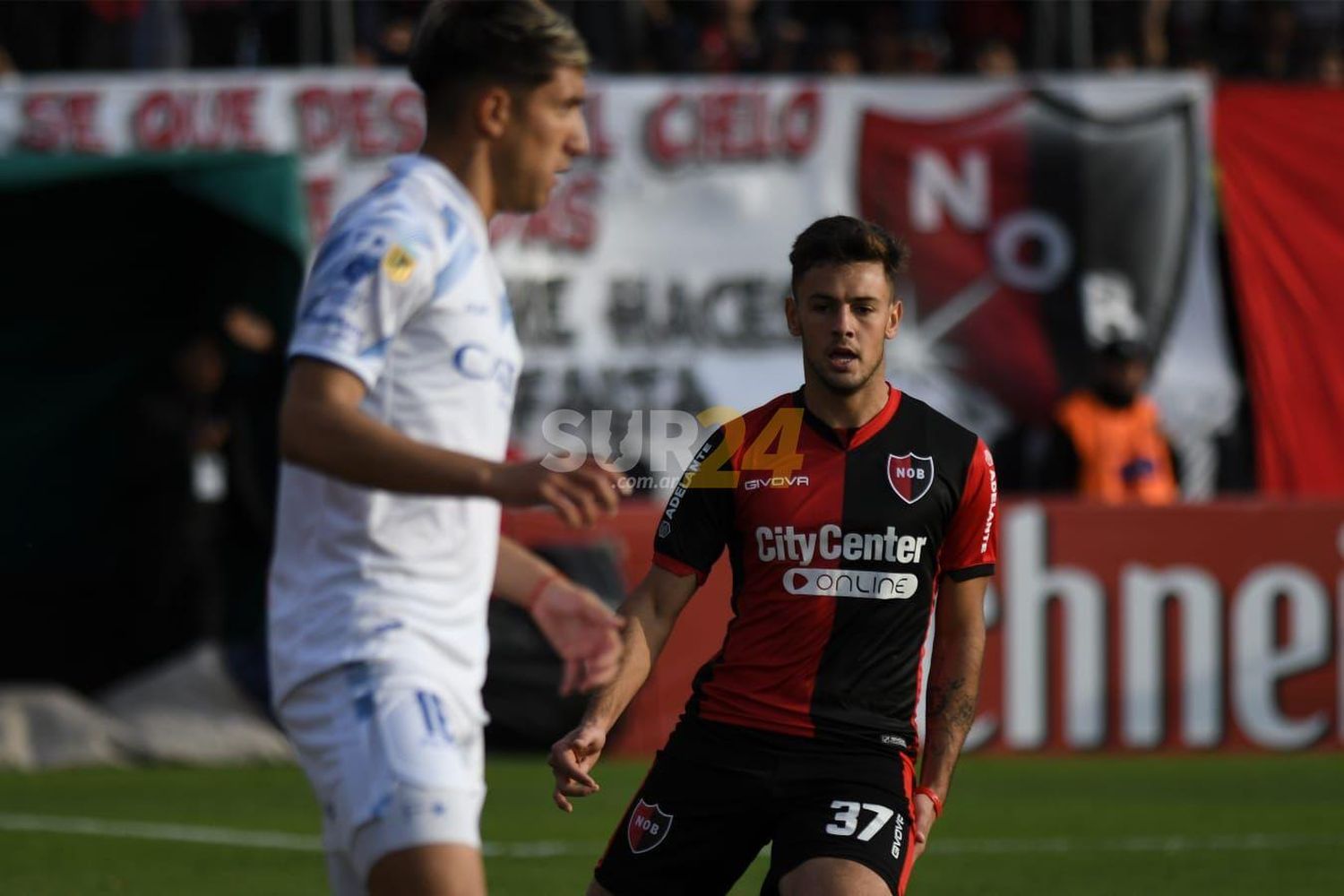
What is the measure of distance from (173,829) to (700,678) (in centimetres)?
575

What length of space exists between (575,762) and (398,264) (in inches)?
56.0

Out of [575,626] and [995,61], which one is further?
[995,61]

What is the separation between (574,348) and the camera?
53.2 ft

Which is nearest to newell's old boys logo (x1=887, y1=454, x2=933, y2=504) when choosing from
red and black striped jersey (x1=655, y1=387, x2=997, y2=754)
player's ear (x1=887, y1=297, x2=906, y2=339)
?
red and black striped jersey (x1=655, y1=387, x2=997, y2=754)

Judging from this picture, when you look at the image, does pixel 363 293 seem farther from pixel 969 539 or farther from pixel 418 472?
pixel 969 539

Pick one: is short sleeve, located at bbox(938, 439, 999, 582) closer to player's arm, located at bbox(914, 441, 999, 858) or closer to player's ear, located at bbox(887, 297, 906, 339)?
player's arm, located at bbox(914, 441, 999, 858)

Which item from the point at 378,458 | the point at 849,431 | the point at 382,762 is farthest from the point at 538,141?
the point at 849,431

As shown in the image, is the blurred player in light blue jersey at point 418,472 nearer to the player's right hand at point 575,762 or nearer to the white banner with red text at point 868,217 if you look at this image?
the player's right hand at point 575,762

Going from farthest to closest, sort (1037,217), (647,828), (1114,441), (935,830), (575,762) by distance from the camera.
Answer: (1037,217) → (1114,441) → (935,830) → (647,828) → (575,762)

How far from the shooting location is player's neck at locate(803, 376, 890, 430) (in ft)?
18.4

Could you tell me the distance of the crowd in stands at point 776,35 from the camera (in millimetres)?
16656

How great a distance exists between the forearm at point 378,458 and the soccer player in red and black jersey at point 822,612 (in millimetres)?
1481

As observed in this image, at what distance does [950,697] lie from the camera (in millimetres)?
5504

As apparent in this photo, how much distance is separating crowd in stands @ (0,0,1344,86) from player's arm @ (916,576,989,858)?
11.6m
